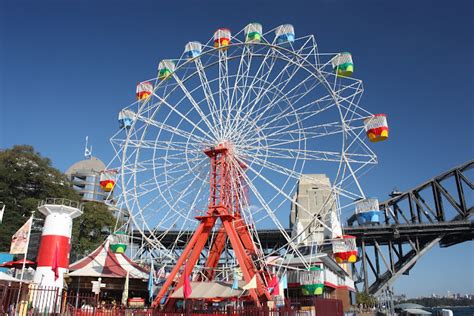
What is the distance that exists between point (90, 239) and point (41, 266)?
104 feet

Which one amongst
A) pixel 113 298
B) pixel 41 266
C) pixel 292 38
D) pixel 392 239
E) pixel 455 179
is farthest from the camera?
pixel 455 179

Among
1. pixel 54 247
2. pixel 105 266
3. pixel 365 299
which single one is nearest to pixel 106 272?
pixel 105 266

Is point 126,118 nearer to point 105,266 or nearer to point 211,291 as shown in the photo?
point 105,266

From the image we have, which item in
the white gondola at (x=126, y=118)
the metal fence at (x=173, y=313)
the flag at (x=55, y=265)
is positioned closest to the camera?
the metal fence at (x=173, y=313)

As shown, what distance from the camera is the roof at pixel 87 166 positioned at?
368 ft

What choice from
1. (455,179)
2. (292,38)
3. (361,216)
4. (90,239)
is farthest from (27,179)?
(455,179)

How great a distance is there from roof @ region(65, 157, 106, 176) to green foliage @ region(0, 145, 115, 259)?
51.9 metres

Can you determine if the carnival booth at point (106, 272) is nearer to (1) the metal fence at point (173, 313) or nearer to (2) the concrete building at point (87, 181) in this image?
(1) the metal fence at point (173, 313)

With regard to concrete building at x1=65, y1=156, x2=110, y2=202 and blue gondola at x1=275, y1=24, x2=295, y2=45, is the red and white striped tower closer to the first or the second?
blue gondola at x1=275, y1=24, x2=295, y2=45

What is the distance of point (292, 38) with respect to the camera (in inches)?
1252

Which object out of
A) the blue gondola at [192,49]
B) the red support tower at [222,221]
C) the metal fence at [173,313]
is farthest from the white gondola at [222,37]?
the metal fence at [173,313]

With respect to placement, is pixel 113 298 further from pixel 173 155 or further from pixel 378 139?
Result: pixel 378 139

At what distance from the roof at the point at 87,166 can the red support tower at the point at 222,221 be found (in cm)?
8696

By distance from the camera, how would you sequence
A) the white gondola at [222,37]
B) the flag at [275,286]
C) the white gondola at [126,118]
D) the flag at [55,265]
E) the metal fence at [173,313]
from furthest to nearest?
the white gondola at [126,118]
the white gondola at [222,37]
the flag at [55,265]
the flag at [275,286]
the metal fence at [173,313]
